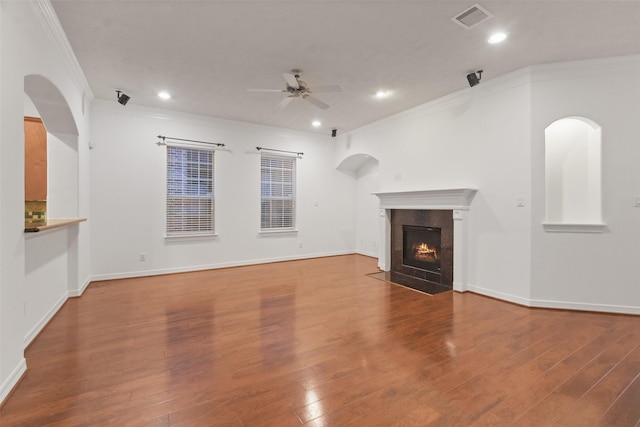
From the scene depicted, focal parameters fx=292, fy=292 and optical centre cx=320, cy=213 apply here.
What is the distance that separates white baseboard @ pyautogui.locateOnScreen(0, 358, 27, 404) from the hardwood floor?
53mm

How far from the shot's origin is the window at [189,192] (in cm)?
536

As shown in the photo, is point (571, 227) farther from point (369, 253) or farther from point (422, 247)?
point (369, 253)

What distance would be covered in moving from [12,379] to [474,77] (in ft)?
17.2

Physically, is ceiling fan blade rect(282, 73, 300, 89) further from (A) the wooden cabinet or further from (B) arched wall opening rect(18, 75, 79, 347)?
(A) the wooden cabinet

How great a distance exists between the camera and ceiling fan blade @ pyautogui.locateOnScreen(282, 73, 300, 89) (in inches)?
133

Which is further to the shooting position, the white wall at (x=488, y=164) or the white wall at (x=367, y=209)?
the white wall at (x=367, y=209)

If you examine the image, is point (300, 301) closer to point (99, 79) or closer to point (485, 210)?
point (485, 210)

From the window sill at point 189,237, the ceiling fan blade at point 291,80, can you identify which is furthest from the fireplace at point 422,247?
the window sill at point 189,237

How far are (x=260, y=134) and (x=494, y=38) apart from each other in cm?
442

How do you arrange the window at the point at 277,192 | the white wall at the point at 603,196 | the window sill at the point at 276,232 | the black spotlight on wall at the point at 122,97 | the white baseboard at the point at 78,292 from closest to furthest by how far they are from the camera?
Answer: the white wall at the point at 603,196
the white baseboard at the point at 78,292
the black spotlight on wall at the point at 122,97
the window sill at the point at 276,232
the window at the point at 277,192

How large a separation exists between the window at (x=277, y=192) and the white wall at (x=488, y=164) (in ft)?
9.33

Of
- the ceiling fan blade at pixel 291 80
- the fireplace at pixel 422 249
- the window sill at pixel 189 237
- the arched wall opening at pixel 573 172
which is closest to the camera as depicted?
the ceiling fan blade at pixel 291 80

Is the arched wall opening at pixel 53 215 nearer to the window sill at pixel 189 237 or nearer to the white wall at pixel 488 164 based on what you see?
the window sill at pixel 189 237

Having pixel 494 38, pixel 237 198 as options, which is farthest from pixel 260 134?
pixel 494 38
